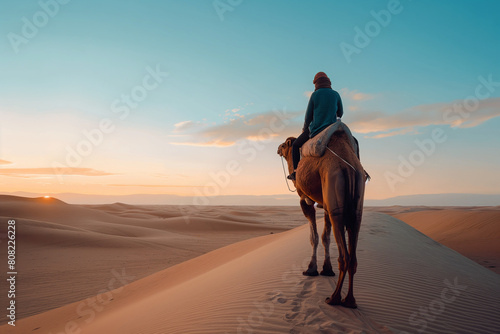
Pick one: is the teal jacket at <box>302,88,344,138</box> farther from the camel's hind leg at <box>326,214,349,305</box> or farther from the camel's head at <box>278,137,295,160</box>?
the camel's hind leg at <box>326,214,349,305</box>

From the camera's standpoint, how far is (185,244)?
22.2 meters

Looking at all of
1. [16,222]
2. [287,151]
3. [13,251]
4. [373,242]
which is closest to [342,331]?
[287,151]

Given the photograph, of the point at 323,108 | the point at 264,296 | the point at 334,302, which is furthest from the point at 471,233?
the point at 264,296

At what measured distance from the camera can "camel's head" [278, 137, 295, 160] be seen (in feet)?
23.2

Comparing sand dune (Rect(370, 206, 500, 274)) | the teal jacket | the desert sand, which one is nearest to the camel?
the desert sand

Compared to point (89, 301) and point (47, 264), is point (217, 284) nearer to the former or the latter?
point (89, 301)

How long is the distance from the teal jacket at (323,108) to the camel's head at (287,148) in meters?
1.03

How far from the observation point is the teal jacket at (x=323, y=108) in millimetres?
5828

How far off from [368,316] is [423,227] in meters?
27.2

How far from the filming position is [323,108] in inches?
231

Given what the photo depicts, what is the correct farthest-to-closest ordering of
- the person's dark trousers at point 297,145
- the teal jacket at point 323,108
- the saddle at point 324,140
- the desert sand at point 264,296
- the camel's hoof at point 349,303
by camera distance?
the person's dark trousers at point 297,145 → the teal jacket at point 323,108 → the saddle at point 324,140 → the camel's hoof at point 349,303 → the desert sand at point 264,296

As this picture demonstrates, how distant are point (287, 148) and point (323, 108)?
5.38 feet

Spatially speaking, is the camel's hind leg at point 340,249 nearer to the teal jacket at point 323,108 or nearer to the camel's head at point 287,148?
the teal jacket at point 323,108

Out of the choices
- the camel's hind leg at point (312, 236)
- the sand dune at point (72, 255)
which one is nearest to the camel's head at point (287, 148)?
the camel's hind leg at point (312, 236)
